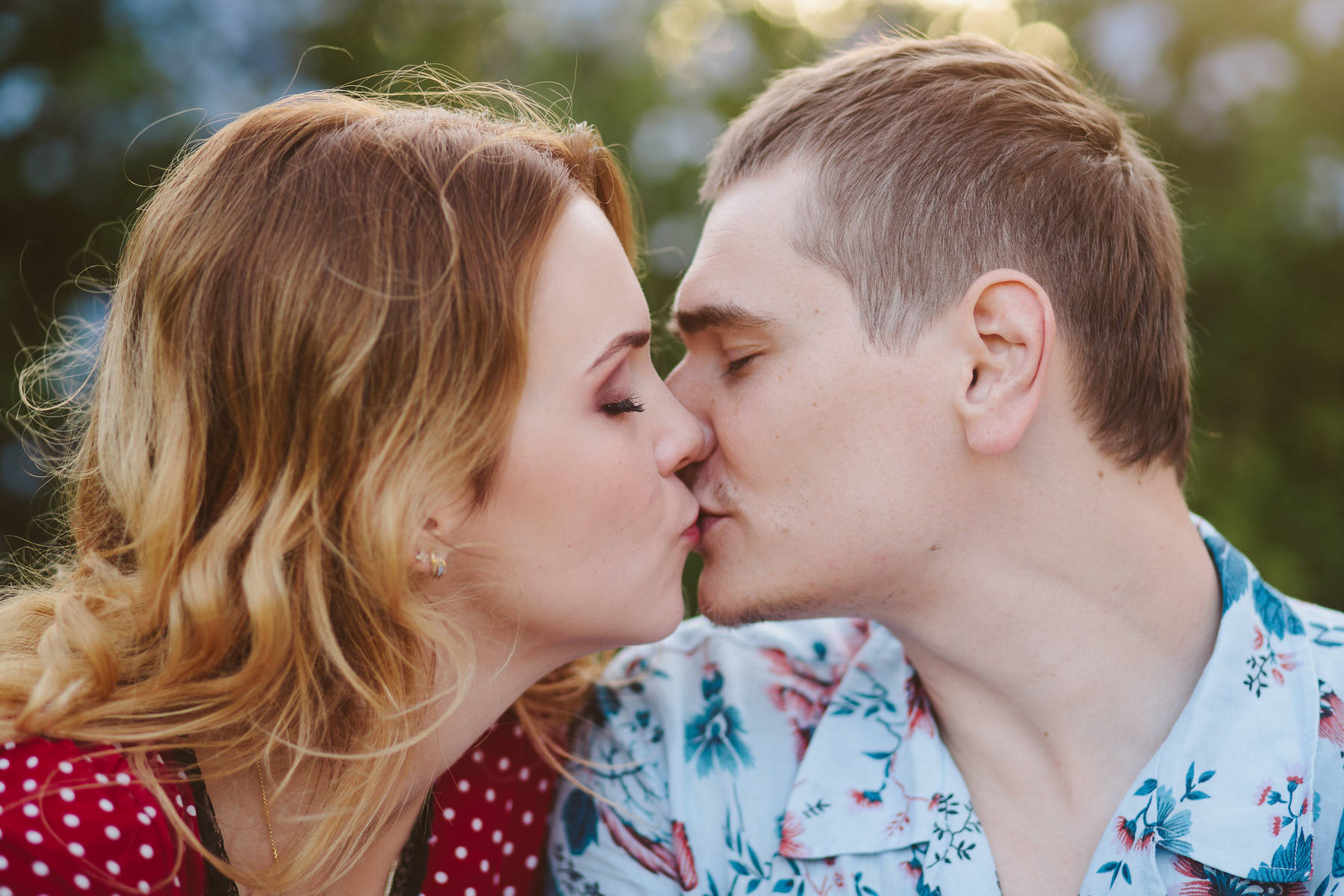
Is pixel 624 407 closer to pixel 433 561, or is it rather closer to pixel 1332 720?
pixel 433 561

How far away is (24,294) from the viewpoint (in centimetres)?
294

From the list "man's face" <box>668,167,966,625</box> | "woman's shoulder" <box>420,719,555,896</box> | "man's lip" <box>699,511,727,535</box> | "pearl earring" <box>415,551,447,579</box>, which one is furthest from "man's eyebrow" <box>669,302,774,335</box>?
"woman's shoulder" <box>420,719,555,896</box>

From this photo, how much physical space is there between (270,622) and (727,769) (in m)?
0.99

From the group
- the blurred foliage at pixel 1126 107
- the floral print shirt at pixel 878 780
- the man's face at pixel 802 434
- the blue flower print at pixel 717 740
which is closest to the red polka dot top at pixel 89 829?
the floral print shirt at pixel 878 780

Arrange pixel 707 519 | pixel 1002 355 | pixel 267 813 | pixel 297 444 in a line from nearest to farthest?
1. pixel 297 444
2. pixel 267 813
3. pixel 1002 355
4. pixel 707 519

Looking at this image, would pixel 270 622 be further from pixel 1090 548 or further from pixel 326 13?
pixel 326 13

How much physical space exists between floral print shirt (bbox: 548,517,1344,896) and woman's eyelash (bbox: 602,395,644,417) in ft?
2.33

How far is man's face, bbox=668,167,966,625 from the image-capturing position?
207cm

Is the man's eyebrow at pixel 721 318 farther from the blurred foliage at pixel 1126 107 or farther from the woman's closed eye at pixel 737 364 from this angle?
the blurred foliage at pixel 1126 107

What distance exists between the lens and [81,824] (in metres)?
1.63

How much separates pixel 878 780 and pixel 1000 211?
119cm

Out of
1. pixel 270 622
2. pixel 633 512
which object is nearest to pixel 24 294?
pixel 270 622

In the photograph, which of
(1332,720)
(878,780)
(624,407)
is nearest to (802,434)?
(624,407)

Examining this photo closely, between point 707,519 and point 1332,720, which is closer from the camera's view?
point 1332,720
